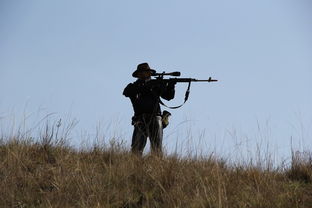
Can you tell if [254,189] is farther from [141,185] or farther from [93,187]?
[93,187]

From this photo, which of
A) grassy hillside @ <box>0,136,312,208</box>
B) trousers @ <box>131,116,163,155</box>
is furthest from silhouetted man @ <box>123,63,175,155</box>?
grassy hillside @ <box>0,136,312,208</box>

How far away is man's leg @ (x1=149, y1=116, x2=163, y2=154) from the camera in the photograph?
599 centimetres

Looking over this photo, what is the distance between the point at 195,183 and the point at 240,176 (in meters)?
0.66

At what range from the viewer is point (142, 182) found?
426cm

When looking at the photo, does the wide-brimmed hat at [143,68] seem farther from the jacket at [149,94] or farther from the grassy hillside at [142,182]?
the grassy hillside at [142,182]

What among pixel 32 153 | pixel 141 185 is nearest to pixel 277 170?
pixel 141 185

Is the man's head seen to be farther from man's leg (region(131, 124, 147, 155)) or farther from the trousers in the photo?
man's leg (region(131, 124, 147, 155))

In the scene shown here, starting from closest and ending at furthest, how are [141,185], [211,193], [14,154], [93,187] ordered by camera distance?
[211,193]
[93,187]
[141,185]
[14,154]

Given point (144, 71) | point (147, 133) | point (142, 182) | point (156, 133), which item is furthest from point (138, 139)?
point (142, 182)

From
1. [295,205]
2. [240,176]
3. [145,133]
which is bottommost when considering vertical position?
[295,205]

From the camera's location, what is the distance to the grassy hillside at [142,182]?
3699mm

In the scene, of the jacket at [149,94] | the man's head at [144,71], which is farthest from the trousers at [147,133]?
the man's head at [144,71]

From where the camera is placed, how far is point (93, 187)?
12.7 feet

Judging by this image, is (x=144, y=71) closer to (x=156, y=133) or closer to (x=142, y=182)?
(x=156, y=133)
